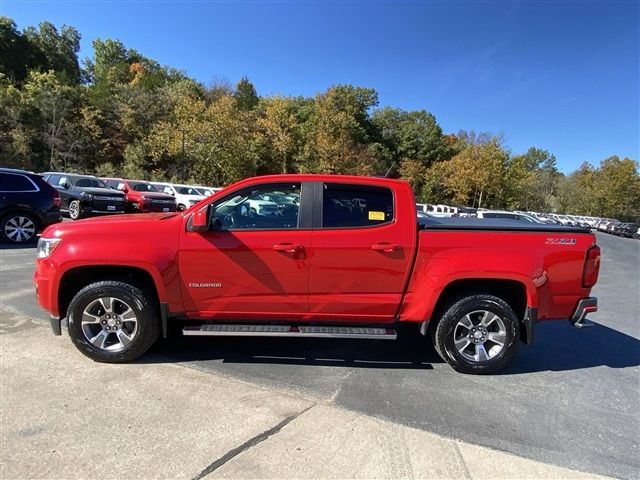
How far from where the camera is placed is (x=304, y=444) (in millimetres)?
3029

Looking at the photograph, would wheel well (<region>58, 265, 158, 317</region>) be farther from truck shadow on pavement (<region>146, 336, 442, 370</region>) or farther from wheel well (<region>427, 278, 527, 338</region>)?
wheel well (<region>427, 278, 527, 338</region>)

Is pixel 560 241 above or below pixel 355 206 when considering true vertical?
below

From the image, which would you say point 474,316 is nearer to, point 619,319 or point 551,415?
point 551,415

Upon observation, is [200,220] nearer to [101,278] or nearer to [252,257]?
[252,257]

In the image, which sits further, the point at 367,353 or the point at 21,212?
the point at 21,212

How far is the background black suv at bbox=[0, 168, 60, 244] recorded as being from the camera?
33.8ft

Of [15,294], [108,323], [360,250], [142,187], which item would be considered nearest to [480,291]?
[360,250]

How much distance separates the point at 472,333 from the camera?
4.32 m

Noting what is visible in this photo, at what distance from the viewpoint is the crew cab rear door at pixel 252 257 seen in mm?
4109

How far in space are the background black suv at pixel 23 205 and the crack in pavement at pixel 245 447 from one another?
396 inches

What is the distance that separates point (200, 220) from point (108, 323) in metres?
1.39

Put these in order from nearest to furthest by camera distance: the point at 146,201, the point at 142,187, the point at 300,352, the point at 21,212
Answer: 1. the point at 300,352
2. the point at 21,212
3. the point at 146,201
4. the point at 142,187

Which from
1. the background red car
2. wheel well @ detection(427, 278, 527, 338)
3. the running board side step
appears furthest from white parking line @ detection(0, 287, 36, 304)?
the background red car

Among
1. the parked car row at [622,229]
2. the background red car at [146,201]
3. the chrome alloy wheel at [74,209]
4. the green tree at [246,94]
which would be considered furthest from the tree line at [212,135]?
the chrome alloy wheel at [74,209]
